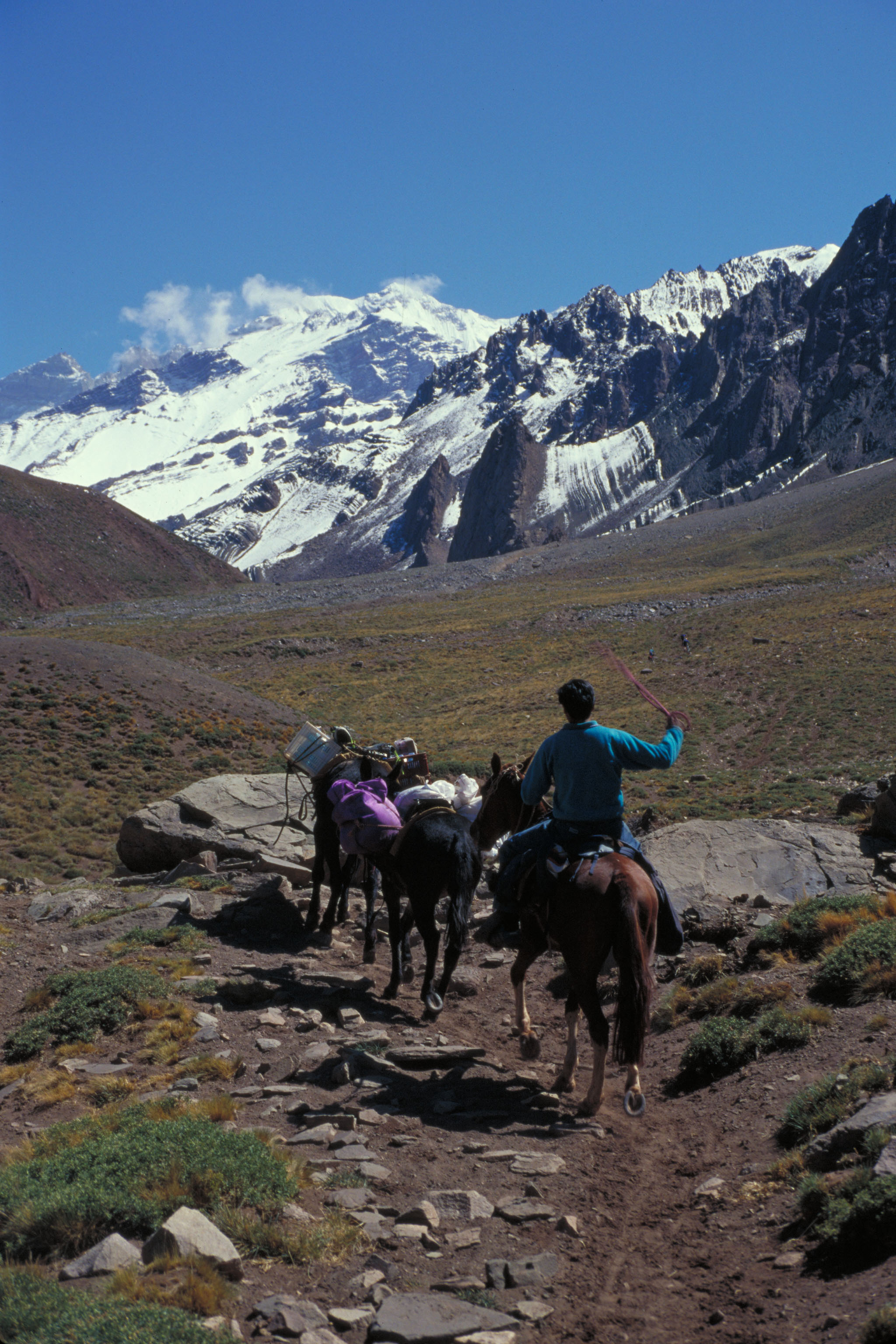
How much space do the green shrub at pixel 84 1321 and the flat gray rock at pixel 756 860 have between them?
24.8 feet

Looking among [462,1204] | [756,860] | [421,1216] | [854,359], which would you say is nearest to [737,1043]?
[462,1204]

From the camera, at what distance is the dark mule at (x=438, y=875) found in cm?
903

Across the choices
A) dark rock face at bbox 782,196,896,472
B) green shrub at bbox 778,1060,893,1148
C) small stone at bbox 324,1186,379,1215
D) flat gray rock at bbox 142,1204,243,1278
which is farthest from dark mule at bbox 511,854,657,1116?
dark rock face at bbox 782,196,896,472

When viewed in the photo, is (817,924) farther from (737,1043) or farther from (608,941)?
(608,941)

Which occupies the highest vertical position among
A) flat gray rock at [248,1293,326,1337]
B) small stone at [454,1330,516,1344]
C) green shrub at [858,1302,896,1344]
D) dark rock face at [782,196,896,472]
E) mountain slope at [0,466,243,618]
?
dark rock face at [782,196,896,472]

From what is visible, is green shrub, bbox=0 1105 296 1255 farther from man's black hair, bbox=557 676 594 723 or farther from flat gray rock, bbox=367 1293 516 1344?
man's black hair, bbox=557 676 594 723

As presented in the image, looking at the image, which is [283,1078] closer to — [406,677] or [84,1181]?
[84,1181]

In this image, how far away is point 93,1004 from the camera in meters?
8.08

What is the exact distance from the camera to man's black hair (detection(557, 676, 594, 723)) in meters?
6.93

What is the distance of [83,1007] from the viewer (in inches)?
313

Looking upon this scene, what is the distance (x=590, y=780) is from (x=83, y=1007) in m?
4.64

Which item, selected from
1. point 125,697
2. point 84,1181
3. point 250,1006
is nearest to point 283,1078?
point 250,1006

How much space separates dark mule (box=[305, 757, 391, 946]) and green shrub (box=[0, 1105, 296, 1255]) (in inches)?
222

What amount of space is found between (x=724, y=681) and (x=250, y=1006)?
1406 inches
